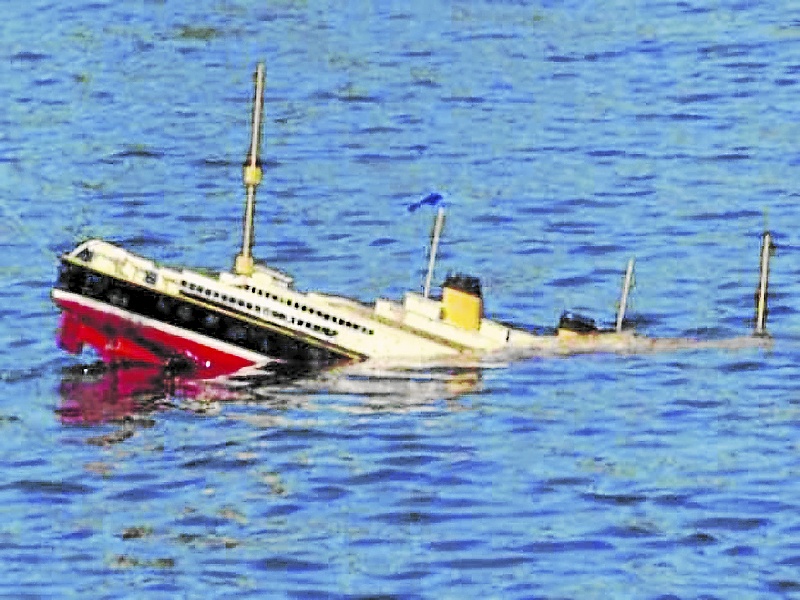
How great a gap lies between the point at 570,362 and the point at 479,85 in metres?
37.1

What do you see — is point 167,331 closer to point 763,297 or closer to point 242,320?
point 242,320

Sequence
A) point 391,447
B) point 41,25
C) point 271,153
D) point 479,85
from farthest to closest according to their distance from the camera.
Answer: point 41,25, point 479,85, point 271,153, point 391,447

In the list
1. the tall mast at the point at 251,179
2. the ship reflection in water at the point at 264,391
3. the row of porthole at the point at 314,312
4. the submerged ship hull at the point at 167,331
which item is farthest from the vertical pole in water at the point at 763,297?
the tall mast at the point at 251,179

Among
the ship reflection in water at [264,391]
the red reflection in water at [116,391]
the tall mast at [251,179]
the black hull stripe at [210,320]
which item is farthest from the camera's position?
the tall mast at [251,179]

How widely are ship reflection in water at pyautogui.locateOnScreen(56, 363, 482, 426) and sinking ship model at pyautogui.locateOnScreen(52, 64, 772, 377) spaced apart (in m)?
0.50

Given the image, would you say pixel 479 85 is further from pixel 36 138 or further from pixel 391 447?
pixel 391 447

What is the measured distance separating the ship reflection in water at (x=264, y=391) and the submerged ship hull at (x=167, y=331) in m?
0.40

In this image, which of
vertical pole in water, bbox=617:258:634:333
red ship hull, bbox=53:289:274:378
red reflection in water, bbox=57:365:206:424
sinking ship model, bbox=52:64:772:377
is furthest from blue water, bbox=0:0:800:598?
vertical pole in water, bbox=617:258:634:333

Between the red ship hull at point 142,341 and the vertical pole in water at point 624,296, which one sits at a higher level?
the vertical pole in water at point 624,296

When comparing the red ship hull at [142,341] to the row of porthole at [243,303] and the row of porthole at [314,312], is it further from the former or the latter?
the row of porthole at [314,312]

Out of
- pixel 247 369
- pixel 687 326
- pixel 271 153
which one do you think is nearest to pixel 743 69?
pixel 271 153

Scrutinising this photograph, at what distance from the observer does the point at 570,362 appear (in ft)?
287

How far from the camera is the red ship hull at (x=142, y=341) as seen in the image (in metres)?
86.8

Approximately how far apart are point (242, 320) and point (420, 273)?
1350cm
